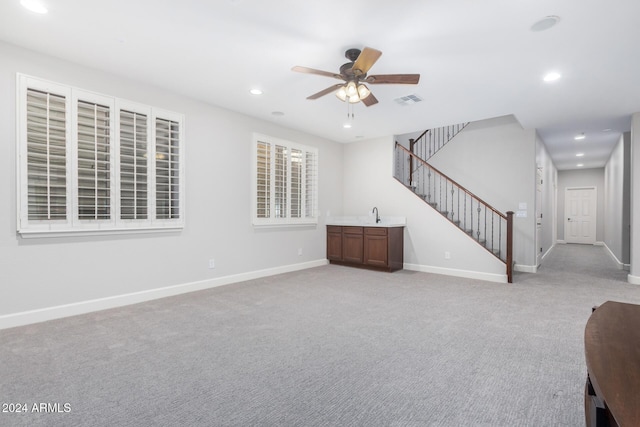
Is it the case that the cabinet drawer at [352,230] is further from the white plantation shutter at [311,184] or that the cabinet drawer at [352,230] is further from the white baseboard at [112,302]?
the white baseboard at [112,302]

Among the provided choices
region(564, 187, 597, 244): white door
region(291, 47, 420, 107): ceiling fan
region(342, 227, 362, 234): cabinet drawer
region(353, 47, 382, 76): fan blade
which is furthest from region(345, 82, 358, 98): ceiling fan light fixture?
region(564, 187, 597, 244): white door

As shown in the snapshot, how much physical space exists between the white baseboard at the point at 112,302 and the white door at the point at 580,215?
12.0 metres

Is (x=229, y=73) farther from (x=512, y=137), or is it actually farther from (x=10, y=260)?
(x=512, y=137)

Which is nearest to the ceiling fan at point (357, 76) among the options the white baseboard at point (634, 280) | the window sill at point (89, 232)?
the window sill at point (89, 232)

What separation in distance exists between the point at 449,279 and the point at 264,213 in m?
3.43

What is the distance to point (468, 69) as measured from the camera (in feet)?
12.0

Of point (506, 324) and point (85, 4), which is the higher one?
point (85, 4)

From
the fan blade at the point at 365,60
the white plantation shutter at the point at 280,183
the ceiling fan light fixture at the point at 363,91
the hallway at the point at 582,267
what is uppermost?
the fan blade at the point at 365,60

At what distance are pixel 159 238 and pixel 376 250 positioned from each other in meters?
3.80

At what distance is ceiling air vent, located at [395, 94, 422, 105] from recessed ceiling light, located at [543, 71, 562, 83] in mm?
1483

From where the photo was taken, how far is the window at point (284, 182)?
18.5 ft

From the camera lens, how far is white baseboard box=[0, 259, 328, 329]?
3.26 m

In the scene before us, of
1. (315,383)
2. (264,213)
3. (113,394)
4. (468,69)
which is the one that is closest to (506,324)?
(315,383)

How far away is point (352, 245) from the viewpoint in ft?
21.7
